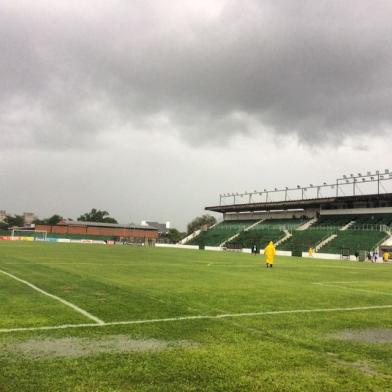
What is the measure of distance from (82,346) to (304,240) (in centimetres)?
6598

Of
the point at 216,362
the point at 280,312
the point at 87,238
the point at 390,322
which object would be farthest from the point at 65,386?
the point at 87,238

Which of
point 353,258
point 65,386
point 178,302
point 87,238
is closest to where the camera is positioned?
point 65,386

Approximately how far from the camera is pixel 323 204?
3319 inches

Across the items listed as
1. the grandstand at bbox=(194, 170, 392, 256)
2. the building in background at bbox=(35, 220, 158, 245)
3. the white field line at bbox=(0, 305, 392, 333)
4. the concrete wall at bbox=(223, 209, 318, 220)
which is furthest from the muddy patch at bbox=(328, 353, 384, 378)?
the building in background at bbox=(35, 220, 158, 245)

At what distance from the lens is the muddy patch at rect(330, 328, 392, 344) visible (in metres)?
7.81

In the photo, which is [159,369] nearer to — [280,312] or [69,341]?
[69,341]

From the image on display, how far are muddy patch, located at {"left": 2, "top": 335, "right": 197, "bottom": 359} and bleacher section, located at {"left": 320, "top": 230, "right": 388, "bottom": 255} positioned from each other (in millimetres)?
54747

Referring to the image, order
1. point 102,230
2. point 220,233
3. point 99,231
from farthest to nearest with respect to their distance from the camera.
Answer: point 102,230, point 99,231, point 220,233

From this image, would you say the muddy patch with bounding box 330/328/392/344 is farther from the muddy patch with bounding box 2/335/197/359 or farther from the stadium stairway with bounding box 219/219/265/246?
the stadium stairway with bounding box 219/219/265/246

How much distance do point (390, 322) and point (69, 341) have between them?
22.1 ft

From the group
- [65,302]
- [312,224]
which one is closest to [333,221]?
[312,224]

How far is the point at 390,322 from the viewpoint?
384 inches

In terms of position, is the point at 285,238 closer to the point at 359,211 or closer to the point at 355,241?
the point at 359,211

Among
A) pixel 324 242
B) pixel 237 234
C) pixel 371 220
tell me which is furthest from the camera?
pixel 237 234
